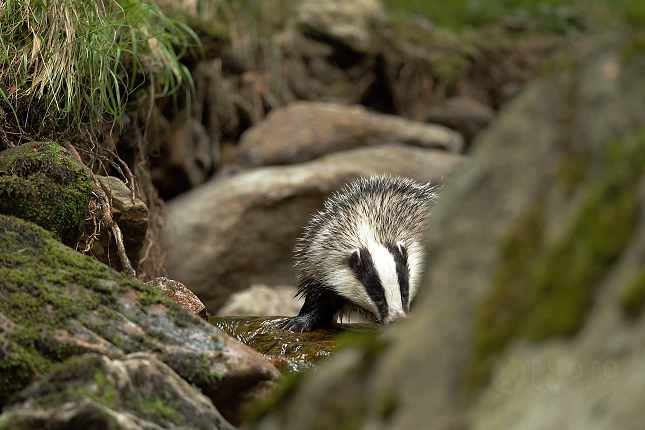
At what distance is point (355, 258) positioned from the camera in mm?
4258

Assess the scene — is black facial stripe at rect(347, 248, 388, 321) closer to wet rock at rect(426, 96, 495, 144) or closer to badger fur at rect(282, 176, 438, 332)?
badger fur at rect(282, 176, 438, 332)

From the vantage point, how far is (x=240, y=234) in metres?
7.45

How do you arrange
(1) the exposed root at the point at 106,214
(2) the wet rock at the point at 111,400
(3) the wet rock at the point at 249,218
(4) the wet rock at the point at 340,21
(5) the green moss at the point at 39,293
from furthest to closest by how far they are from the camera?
(4) the wet rock at the point at 340,21 → (3) the wet rock at the point at 249,218 → (1) the exposed root at the point at 106,214 → (5) the green moss at the point at 39,293 → (2) the wet rock at the point at 111,400

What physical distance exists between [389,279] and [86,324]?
6.99 feet

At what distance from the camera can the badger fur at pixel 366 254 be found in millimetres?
4062

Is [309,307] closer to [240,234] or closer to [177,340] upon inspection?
[177,340]

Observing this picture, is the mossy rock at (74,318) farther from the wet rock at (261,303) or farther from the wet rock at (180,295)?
the wet rock at (261,303)

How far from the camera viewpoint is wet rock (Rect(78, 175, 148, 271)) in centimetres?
361

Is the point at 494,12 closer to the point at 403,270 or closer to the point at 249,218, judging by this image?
the point at 249,218

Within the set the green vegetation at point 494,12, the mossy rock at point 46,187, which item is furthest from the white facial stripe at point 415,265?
the green vegetation at point 494,12

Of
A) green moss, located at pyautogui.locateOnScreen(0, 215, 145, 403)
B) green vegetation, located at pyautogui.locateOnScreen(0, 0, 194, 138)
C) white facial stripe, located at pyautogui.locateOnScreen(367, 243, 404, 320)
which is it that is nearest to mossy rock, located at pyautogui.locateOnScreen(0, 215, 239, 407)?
green moss, located at pyautogui.locateOnScreen(0, 215, 145, 403)

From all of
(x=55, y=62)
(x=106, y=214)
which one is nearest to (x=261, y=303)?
(x=106, y=214)

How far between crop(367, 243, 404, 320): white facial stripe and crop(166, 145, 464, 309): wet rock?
3371 millimetres

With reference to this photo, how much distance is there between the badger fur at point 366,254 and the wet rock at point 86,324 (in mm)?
1586
